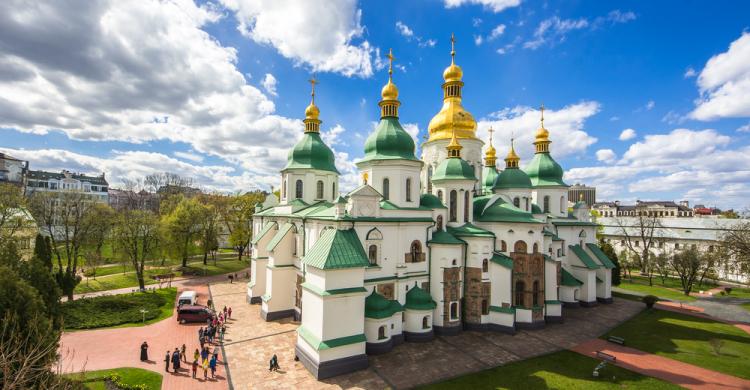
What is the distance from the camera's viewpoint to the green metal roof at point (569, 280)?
2748 cm

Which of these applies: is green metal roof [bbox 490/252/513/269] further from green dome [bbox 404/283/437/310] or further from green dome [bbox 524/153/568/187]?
green dome [bbox 524/153/568/187]

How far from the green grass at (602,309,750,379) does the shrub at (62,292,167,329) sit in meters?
34.7

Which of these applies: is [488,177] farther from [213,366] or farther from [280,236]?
[213,366]

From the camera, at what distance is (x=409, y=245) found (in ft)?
67.8

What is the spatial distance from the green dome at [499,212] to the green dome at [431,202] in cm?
372

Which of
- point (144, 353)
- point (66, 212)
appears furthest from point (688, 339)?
point (66, 212)

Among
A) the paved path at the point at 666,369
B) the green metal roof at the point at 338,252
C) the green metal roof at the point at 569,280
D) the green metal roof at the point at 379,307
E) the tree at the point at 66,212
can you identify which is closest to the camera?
the paved path at the point at 666,369

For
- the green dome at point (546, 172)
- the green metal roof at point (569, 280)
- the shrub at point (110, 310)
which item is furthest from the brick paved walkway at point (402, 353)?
the green dome at point (546, 172)

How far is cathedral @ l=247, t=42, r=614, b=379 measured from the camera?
1684 cm

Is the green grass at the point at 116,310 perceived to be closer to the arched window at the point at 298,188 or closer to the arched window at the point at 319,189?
the arched window at the point at 298,188

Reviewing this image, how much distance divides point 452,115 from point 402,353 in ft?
65.6

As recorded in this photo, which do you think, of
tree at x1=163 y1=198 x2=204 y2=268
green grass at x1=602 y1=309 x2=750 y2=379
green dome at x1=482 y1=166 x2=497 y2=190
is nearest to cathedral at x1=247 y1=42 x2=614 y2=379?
green dome at x1=482 y1=166 x2=497 y2=190

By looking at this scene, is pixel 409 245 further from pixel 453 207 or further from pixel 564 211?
pixel 564 211

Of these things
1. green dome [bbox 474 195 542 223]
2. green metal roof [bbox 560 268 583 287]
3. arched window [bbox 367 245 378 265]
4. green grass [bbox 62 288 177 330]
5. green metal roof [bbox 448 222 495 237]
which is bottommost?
green grass [bbox 62 288 177 330]
